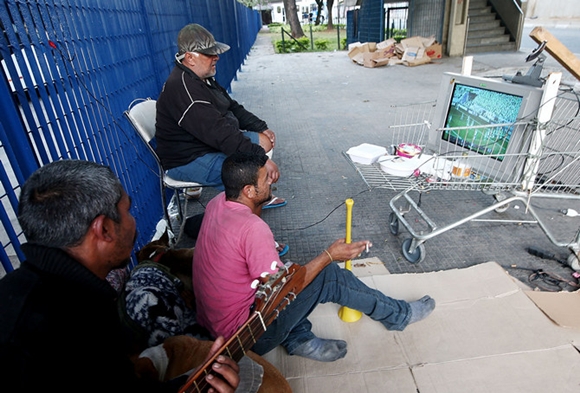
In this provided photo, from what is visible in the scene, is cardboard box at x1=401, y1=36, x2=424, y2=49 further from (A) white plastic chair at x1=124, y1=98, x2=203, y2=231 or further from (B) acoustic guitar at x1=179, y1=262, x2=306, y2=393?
(B) acoustic guitar at x1=179, y1=262, x2=306, y2=393

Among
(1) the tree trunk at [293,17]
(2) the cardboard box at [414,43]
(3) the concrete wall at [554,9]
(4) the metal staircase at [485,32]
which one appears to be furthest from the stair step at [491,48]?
(3) the concrete wall at [554,9]

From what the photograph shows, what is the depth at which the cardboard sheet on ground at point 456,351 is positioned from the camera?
6.05 ft

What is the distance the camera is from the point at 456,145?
8.53 feet

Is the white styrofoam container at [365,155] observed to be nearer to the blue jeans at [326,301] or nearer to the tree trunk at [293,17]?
the blue jeans at [326,301]

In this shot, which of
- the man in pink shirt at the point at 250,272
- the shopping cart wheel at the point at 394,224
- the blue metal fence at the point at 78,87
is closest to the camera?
the man in pink shirt at the point at 250,272

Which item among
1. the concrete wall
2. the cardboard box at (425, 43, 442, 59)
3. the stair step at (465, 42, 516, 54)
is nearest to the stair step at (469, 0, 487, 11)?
the stair step at (465, 42, 516, 54)

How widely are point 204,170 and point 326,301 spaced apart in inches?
58.2

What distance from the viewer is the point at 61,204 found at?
1039mm

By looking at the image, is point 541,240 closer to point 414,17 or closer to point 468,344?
point 468,344

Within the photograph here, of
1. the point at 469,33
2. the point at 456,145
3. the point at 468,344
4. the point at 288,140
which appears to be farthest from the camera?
the point at 469,33

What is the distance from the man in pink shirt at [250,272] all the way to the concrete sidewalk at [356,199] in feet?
3.09

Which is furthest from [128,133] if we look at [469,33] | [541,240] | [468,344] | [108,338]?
[469,33]

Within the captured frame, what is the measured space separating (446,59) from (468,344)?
1143 centimetres

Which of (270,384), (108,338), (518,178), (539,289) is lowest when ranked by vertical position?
(539,289)
